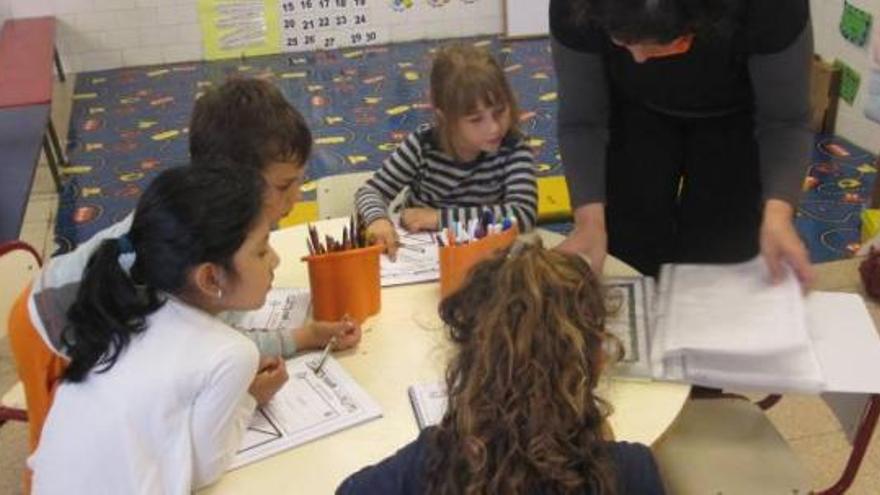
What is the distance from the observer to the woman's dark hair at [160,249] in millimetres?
1208

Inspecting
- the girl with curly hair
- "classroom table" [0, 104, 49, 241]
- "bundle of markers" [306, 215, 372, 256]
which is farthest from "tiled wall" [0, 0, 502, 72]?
the girl with curly hair

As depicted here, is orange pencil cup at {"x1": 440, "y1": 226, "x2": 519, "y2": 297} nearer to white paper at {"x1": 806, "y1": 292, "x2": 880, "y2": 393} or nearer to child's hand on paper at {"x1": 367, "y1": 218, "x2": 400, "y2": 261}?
child's hand on paper at {"x1": 367, "y1": 218, "x2": 400, "y2": 261}

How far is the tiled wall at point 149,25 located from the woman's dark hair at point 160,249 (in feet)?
14.6

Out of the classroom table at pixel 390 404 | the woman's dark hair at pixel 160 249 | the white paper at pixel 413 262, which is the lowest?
the classroom table at pixel 390 404

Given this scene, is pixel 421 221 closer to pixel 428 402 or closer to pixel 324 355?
pixel 324 355

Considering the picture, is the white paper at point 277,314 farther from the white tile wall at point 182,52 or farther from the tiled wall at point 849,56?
the white tile wall at point 182,52

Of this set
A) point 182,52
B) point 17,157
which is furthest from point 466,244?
point 182,52

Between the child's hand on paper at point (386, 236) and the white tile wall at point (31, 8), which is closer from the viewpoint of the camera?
the child's hand on paper at point (386, 236)

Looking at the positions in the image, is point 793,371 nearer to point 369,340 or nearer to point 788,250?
point 788,250

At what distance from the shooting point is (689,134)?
1.84 meters

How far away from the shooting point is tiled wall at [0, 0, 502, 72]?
5234 mm

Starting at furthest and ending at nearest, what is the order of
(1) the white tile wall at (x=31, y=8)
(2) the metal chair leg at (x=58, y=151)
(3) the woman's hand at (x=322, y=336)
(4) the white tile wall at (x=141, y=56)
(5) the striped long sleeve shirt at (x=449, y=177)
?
(4) the white tile wall at (x=141, y=56) < (1) the white tile wall at (x=31, y=8) < (2) the metal chair leg at (x=58, y=151) < (5) the striped long sleeve shirt at (x=449, y=177) < (3) the woman's hand at (x=322, y=336)

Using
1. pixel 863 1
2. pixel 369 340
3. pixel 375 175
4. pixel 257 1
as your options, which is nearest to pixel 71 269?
pixel 369 340

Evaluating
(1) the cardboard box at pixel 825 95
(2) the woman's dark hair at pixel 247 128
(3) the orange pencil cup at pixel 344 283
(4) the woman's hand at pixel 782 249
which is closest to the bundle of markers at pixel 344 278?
(3) the orange pencil cup at pixel 344 283
